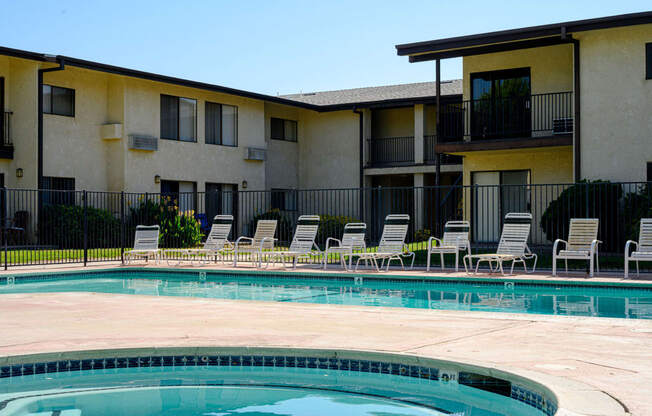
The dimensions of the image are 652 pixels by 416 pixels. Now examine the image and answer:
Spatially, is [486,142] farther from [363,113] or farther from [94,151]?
[94,151]

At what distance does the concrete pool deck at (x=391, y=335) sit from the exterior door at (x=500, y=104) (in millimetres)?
12429

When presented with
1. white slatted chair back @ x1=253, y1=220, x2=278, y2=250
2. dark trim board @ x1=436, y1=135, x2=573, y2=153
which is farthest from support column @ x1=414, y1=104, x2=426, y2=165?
white slatted chair back @ x1=253, y1=220, x2=278, y2=250

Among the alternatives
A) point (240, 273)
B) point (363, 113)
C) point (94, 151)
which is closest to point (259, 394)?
point (240, 273)

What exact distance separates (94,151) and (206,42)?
6.81m

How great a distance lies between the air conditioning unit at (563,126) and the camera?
1898cm

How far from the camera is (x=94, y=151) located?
73.3 feet

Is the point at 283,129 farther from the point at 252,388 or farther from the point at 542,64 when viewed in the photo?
the point at 252,388

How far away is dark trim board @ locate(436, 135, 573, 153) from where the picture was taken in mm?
18594

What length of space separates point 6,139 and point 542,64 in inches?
589

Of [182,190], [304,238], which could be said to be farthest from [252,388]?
[182,190]

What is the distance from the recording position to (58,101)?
2153 centimetres

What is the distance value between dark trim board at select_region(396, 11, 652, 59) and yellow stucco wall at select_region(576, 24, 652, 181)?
0.41 meters

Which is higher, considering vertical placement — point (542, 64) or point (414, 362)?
point (542, 64)

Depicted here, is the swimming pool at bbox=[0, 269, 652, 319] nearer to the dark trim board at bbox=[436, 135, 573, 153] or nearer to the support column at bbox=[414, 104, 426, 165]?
the dark trim board at bbox=[436, 135, 573, 153]
